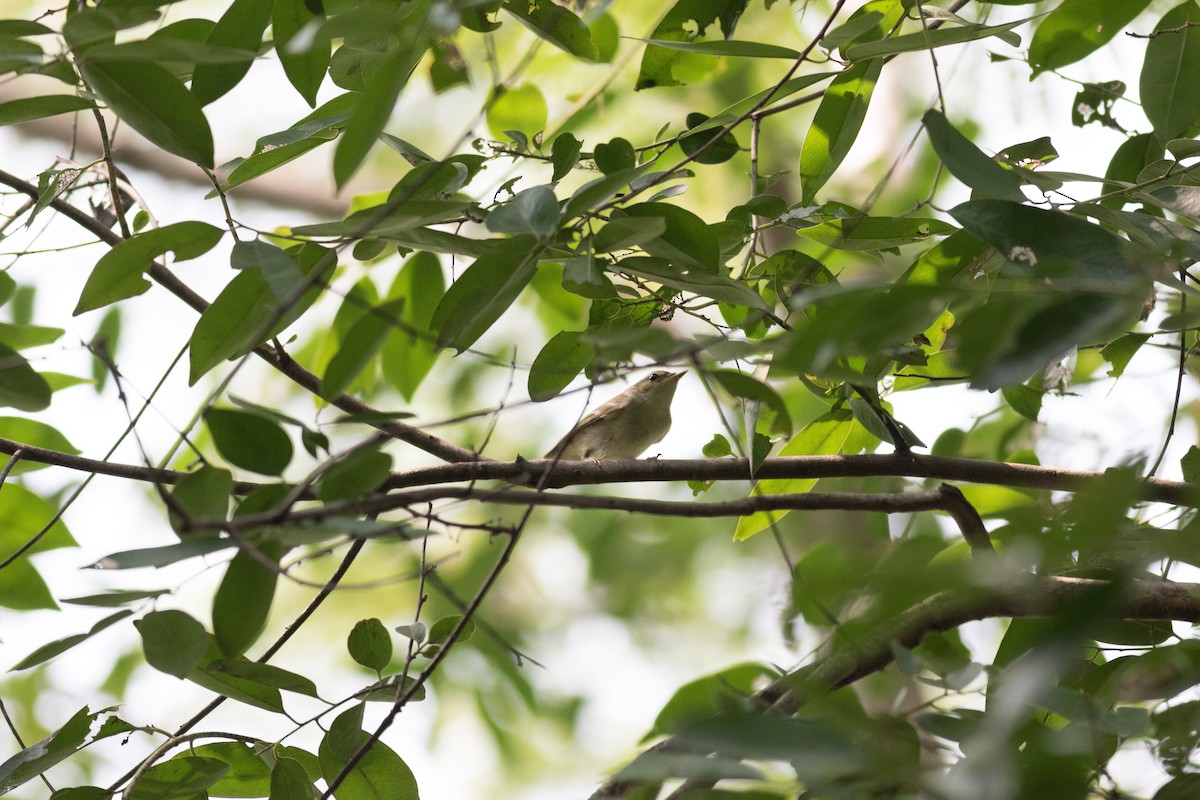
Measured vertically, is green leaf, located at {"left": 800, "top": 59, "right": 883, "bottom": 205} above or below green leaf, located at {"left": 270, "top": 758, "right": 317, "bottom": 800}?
above

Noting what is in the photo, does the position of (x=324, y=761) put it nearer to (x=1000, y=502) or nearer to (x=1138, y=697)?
(x=1138, y=697)

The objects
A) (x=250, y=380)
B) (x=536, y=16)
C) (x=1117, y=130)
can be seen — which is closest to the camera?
(x=536, y=16)

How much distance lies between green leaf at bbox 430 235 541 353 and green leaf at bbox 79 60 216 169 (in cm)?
36

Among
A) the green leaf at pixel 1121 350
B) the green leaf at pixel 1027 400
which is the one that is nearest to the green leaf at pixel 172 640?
the green leaf at pixel 1027 400

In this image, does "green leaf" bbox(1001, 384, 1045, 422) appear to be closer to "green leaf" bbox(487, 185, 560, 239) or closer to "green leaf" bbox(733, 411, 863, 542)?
"green leaf" bbox(733, 411, 863, 542)

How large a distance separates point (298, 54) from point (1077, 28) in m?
1.28

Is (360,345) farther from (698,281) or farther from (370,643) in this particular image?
(370,643)

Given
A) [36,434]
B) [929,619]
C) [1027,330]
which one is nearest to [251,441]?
[1027,330]

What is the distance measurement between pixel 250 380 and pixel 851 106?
12.3 ft

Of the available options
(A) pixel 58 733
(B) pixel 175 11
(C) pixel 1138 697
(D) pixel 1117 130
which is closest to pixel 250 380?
(B) pixel 175 11

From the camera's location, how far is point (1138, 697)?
114 centimetres

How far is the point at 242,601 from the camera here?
1065 mm

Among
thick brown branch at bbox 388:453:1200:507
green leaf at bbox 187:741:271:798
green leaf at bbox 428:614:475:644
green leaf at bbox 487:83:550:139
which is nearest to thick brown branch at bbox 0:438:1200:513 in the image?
thick brown branch at bbox 388:453:1200:507

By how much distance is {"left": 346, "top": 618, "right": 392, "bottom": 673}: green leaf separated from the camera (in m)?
1.48
